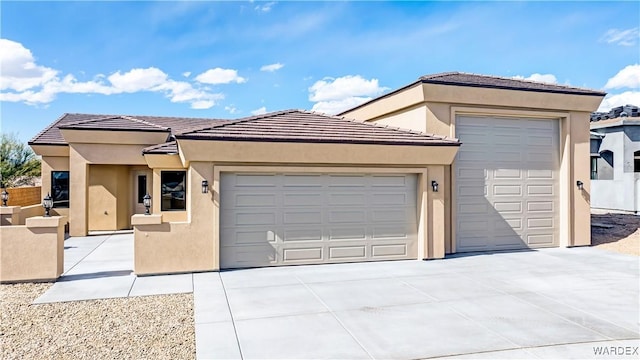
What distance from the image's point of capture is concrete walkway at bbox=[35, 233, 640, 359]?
17.4 feet

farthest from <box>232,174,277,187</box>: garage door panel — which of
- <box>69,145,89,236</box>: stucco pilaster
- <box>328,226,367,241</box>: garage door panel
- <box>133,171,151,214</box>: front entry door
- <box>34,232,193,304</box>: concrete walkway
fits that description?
<box>133,171,151,214</box>: front entry door

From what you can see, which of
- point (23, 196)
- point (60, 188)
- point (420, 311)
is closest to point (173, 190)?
point (60, 188)

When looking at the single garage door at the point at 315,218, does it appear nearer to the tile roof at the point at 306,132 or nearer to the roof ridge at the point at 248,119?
the tile roof at the point at 306,132

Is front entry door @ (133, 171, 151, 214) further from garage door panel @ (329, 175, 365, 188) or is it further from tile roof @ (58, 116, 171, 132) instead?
garage door panel @ (329, 175, 365, 188)

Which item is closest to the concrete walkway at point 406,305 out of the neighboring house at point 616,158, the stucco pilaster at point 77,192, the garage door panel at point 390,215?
the garage door panel at point 390,215

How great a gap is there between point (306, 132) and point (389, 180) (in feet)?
8.50

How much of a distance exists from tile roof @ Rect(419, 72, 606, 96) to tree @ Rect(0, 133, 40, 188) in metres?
31.5

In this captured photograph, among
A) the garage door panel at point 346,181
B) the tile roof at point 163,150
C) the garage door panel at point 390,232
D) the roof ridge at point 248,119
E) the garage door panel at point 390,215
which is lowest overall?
the garage door panel at point 390,232

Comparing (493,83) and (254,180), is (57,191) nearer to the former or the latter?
(254,180)

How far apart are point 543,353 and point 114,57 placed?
2881 cm

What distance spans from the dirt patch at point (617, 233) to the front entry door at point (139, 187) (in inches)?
677

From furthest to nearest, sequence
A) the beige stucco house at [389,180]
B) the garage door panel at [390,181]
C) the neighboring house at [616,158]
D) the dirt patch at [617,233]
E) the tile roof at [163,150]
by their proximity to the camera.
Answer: the neighboring house at [616,158] → the tile roof at [163,150] → the dirt patch at [617,233] → the garage door panel at [390,181] → the beige stucco house at [389,180]

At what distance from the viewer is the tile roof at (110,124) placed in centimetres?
1609

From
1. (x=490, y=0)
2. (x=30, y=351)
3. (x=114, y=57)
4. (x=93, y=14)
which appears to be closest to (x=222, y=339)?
(x=30, y=351)
